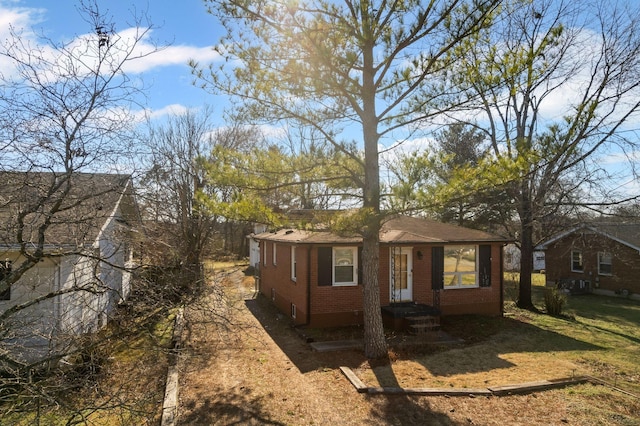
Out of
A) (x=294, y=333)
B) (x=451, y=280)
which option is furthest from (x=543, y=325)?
(x=294, y=333)

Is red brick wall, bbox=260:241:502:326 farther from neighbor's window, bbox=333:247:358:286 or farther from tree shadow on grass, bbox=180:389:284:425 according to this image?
tree shadow on grass, bbox=180:389:284:425

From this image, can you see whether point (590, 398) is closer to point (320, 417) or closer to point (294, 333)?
point (320, 417)

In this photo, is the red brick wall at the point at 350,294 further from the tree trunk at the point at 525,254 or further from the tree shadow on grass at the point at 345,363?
the tree trunk at the point at 525,254

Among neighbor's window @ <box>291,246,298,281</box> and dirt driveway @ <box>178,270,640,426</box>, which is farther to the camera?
neighbor's window @ <box>291,246,298,281</box>

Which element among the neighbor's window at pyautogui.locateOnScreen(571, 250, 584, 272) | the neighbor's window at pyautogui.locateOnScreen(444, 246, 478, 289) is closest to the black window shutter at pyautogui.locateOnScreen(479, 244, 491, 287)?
the neighbor's window at pyautogui.locateOnScreen(444, 246, 478, 289)

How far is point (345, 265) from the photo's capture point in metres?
13.4

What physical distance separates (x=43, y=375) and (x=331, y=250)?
8763 millimetres

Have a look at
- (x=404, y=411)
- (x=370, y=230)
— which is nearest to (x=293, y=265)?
(x=370, y=230)

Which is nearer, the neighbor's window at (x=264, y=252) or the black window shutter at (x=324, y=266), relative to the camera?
the black window shutter at (x=324, y=266)

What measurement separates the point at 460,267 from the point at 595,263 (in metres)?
14.4

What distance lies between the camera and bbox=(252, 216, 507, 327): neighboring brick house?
12828 millimetres

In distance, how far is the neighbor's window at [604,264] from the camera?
23486 millimetres

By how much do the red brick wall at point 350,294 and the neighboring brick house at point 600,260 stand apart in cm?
920

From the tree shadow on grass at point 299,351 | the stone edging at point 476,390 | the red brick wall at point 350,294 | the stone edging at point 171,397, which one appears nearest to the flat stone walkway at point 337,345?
the tree shadow on grass at point 299,351
